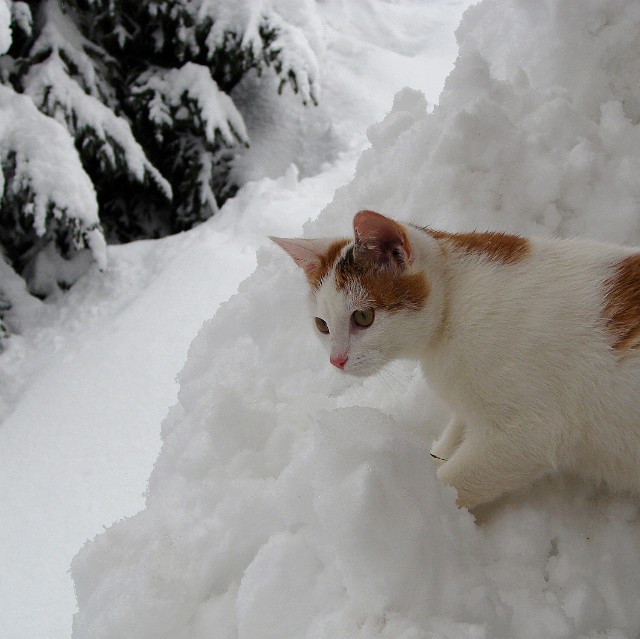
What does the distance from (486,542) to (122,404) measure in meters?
1.28

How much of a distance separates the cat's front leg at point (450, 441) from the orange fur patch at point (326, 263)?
0.88 ft

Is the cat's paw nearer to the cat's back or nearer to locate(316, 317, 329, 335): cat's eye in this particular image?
the cat's back

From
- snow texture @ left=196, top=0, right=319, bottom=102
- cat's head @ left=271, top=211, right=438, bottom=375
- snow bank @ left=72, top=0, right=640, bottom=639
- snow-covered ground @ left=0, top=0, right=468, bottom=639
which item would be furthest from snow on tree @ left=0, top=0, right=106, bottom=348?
cat's head @ left=271, top=211, right=438, bottom=375

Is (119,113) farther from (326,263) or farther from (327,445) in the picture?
(327,445)

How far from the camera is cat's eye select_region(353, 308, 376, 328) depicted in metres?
0.74

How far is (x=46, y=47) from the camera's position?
231cm

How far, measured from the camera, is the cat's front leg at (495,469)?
681mm

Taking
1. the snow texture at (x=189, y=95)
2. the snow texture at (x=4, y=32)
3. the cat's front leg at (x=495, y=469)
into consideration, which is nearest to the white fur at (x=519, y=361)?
the cat's front leg at (x=495, y=469)

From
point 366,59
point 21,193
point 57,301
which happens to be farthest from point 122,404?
point 366,59

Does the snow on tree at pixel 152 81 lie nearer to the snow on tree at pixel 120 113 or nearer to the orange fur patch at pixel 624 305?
the snow on tree at pixel 120 113

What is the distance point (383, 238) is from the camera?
28.9 inches

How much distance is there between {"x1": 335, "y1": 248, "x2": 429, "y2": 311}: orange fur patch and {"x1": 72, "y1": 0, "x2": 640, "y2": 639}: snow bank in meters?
0.15

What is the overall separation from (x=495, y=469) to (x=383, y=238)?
1.01 feet

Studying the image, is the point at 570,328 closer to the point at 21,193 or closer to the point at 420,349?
the point at 420,349
